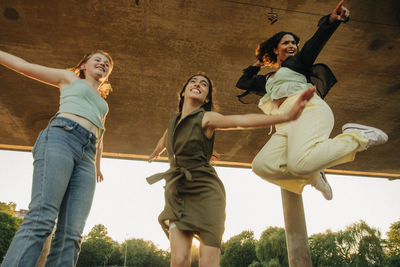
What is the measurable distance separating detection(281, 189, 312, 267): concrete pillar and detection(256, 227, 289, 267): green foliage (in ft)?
144

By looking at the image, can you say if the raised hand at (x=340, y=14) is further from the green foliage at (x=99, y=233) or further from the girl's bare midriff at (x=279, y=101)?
the green foliage at (x=99, y=233)

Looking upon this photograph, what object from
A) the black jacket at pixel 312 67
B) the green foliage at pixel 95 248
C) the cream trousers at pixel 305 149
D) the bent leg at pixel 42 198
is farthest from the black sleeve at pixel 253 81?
the green foliage at pixel 95 248

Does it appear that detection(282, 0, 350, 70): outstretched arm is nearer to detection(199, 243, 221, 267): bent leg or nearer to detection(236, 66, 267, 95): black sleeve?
detection(236, 66, 267, 95): black sleeve

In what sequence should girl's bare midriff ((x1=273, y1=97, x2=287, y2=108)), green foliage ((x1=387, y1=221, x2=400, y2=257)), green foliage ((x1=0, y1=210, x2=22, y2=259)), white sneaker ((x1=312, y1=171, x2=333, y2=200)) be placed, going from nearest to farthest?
girl's bare midriff ((x1=273, y1=97, x2=287, y2=108)), white sneaker ((x1=312, y1=171, x2=333, y2=200)), green foliage ((x1=0, y1=210, x2=22, y2=259)), green foliage ((x1=387, y1=221, x2=400, y2=257))

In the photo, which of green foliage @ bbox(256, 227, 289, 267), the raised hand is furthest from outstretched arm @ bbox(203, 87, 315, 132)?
green foliage @ bbox(256, 227, 289, 267)

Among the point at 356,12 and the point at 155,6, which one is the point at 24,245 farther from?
the point at 356,12

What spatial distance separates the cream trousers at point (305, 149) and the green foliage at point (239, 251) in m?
68.9

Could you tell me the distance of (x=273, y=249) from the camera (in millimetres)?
51531

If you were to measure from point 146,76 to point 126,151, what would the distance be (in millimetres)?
4537

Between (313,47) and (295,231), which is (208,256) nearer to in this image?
(313,47)

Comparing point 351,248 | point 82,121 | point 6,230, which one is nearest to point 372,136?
point 82,121

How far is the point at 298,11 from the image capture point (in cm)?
579

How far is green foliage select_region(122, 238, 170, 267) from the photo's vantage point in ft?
283

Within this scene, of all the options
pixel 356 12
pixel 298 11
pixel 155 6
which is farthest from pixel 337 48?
pixel 155 6
